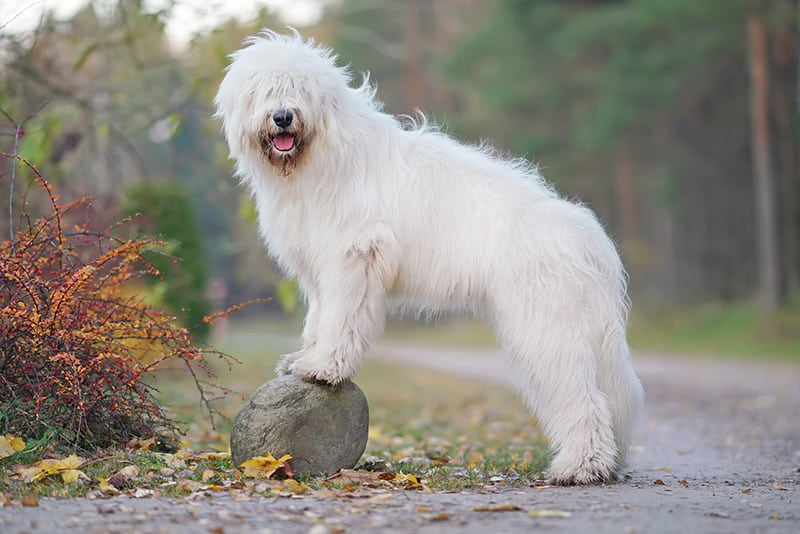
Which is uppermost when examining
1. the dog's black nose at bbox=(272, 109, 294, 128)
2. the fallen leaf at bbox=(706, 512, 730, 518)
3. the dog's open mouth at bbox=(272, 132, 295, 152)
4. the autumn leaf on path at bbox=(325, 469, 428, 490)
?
the dog's black nose at bbox=(272, 109, 294, 128)

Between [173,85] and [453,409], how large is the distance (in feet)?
32.5

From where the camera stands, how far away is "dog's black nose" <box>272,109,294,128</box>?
6.25m

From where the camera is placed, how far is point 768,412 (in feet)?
41.5

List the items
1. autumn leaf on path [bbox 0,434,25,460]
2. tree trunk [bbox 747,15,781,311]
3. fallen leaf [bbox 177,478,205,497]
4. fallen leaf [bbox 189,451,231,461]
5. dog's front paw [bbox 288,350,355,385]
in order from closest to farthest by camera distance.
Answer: fallen leaf [bbox 177,478,205,497] < autumn leaf on path [bbox 0,434,25,460] < dog's front paw [bbox 288,350,355,385] < fallen leaf [bbox 189,451,231,461] < tree trunk [bbox 747,15,781,311]

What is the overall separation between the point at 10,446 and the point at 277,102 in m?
2.79

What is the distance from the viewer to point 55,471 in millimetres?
6094

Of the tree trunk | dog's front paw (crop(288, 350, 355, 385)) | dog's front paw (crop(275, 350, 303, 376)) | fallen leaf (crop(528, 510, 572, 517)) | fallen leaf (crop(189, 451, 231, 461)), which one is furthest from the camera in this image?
the tree trunk

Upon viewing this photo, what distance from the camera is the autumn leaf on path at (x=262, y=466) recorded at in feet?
21.1

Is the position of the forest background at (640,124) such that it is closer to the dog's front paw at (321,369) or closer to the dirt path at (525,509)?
the dog's front paw at (321,369)

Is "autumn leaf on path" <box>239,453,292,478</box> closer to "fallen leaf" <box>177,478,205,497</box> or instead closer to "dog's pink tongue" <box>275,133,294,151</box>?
"fallen leaf" <box>177,478,205,497</box>

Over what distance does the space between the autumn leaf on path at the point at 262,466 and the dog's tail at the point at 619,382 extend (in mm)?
2157

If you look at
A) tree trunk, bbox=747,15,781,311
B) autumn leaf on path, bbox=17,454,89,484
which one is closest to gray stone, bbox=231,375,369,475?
autumn leaf on path, bbox=17,454,89,484

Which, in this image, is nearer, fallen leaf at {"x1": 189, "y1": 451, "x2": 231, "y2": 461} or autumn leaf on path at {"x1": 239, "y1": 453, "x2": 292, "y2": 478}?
autumn leaf on path at {"x1": 239, "y1": 453, "x2": 292, "y2": 478}

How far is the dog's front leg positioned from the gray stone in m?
0.22
